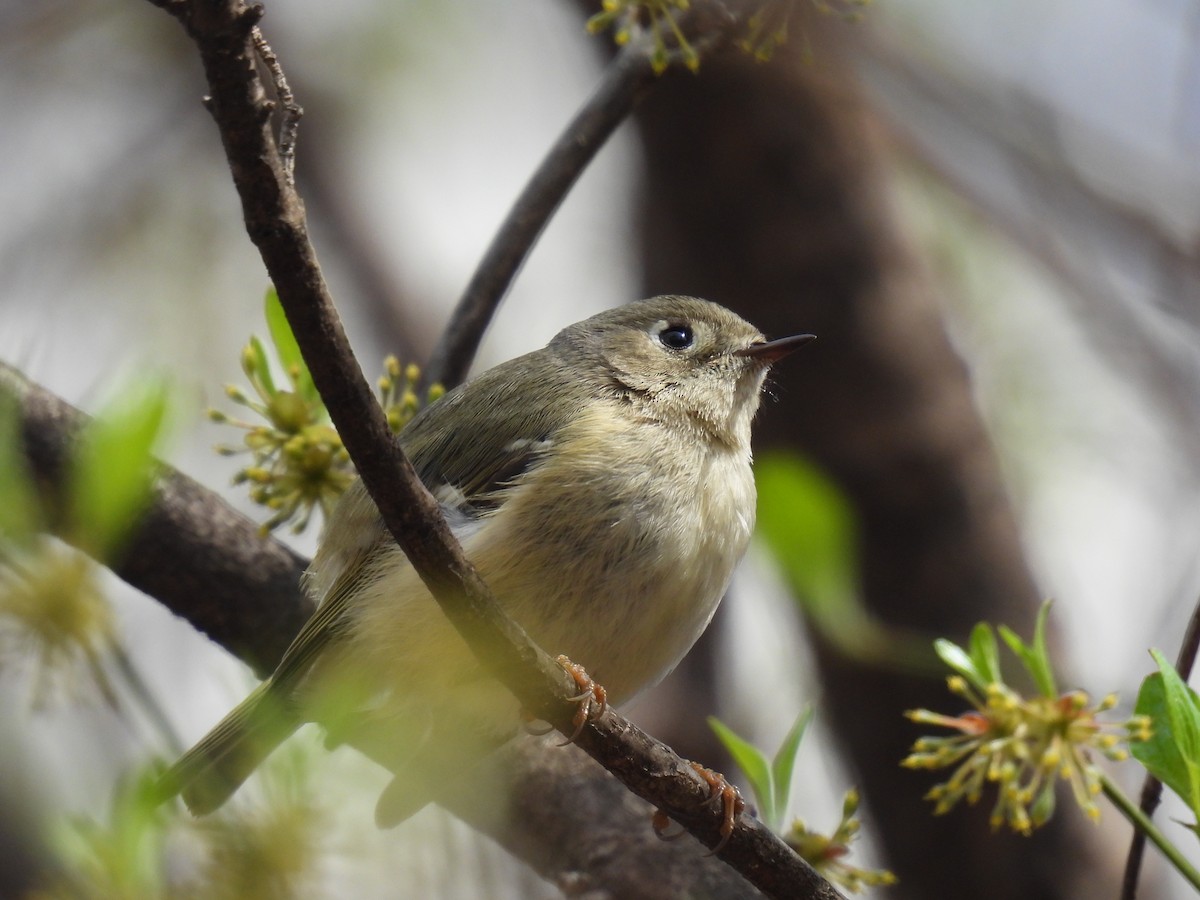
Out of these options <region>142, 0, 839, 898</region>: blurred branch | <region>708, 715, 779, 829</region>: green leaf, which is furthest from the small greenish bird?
<region>142, 0, 839, 898</region>: blurred branch

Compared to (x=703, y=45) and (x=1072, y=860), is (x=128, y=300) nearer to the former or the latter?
(x=703, y=45)

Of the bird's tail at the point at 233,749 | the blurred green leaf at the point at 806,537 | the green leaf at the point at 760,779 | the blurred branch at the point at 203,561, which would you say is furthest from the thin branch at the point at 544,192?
the green leaf at the point at 760,779

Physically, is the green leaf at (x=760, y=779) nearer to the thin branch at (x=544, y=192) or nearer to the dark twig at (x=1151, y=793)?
the dark twig at (x=1151, y=793)

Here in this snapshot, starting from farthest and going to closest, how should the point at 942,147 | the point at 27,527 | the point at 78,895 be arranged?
the point at 942,147
the point at 27,527
the point at 78,895

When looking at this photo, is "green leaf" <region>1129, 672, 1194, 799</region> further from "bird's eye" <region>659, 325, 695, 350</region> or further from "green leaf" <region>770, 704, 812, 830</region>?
"bird's eye" <region>659, 325, 695, 350</region>

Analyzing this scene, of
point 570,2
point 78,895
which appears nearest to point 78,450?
point 78,895
